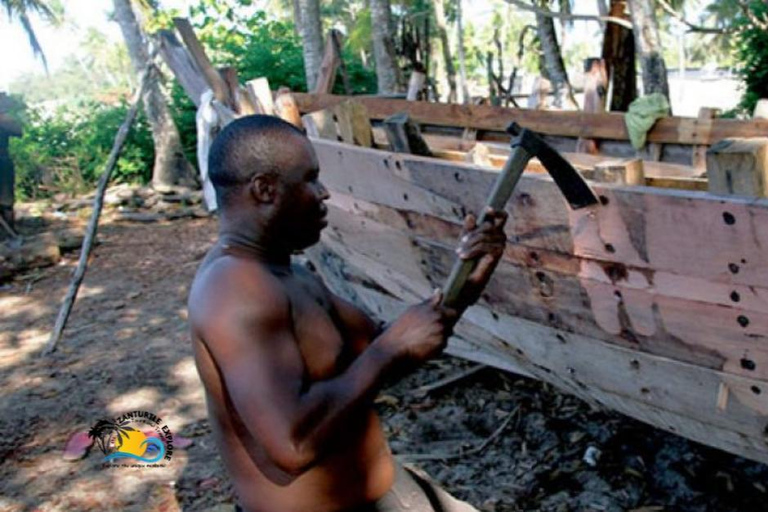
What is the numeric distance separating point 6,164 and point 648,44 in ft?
26.5

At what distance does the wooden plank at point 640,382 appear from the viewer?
227 cm

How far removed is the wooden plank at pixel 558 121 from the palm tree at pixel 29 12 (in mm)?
14734

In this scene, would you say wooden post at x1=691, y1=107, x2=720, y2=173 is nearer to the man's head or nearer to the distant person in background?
the man's head

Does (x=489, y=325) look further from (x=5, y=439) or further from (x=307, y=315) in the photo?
(x=5, y=439)

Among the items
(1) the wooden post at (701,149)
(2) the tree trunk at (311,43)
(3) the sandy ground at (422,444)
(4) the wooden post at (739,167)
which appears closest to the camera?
(4) the wooden post at (739,167)

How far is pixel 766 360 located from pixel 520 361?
3.95 feet

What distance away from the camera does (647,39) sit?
700 cm

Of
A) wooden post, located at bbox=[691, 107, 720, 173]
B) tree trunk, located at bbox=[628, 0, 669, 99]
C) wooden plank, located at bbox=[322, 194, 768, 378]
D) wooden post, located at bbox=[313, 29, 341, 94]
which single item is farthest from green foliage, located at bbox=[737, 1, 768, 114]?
wooden plank, located at bbox=[322, 194, 768, 378]

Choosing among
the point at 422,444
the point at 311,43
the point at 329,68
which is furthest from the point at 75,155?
the point at 422,444

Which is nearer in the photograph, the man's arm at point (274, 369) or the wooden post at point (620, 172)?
the man's arm at point (274, 369)

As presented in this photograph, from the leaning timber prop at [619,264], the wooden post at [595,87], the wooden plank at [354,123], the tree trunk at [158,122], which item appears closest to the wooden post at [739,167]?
the leaning timber prop at [619,264]

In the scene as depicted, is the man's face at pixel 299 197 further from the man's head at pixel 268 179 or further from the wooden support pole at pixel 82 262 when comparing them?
the wooden support pole at pixel 82 262

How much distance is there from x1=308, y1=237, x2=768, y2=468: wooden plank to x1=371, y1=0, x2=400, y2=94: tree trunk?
26.3ft

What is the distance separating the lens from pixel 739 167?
2.00 metres
